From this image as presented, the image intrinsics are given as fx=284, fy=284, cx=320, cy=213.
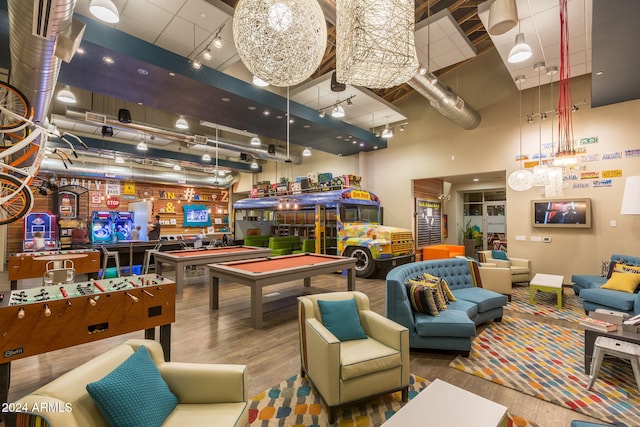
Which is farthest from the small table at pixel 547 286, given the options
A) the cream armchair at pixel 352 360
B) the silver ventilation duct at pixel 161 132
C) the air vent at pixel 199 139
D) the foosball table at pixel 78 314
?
the air vent at pixel 199 139

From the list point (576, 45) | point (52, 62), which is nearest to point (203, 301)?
point (52, 62)

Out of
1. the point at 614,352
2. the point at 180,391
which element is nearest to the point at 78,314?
the point at 180,391

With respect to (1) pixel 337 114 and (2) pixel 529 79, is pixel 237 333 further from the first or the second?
(2) pixel 529 79

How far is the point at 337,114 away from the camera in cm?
645

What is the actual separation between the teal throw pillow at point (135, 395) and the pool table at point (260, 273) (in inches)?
96.2

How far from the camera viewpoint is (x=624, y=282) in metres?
4.55

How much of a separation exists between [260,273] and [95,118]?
593 cm

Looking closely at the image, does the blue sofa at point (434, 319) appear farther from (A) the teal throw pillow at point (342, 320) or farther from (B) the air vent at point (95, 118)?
(B) the air vent at point (95, 118)

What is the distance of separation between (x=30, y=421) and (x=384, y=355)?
7.12ft

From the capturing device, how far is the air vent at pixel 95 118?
6.66 metres

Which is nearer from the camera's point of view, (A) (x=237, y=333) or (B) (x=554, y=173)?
(A) (x=237, y=333)

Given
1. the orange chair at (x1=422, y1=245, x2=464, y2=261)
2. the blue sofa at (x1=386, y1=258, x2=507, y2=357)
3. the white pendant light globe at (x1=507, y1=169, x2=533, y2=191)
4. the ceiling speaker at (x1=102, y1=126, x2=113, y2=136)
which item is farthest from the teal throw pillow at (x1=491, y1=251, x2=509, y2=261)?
the ceiling speaker at (x1=102, y1=126, x2=113, y2=136)

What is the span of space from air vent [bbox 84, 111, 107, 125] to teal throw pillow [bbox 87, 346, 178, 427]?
7084 mm

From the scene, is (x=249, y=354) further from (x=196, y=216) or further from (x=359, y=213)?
(x=196, y=216)
